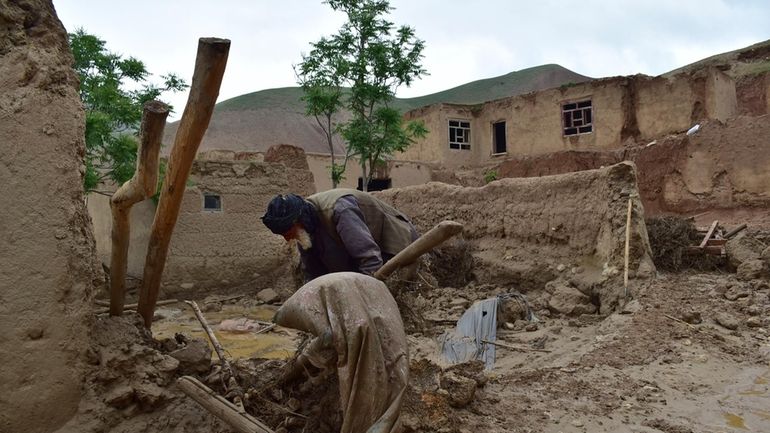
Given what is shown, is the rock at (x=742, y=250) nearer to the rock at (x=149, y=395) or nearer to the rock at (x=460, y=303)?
the rock at (x=460, y=303)

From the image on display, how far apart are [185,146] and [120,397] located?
3.39 ft

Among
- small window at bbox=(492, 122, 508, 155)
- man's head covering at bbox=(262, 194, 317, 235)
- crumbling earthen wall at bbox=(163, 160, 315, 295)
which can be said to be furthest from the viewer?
small window at bbox=(492, 122, 508, 155)

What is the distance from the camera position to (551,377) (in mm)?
3498

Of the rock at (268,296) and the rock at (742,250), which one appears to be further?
the rock at (268,296)

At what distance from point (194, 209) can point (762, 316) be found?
23.6 feet

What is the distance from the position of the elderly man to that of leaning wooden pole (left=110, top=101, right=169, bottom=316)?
83 cm

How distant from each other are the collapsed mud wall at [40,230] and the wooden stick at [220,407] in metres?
0.40

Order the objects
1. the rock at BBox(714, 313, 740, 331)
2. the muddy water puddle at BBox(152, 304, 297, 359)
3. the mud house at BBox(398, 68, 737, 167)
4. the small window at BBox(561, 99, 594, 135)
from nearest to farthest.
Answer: the rock at BBox(714, 313, 740, 331)
the muddy water puddle at BBox(152, 304, 297, 359)
the mud house at BBox(398, 68, 737, 167)
the small window at BBox(561, 99, 594, 135)

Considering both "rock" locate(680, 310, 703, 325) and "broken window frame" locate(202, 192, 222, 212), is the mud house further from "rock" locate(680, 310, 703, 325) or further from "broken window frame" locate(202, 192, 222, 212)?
"rock" locate(680, 310, 703, 325)

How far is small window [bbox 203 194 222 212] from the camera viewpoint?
8820mm

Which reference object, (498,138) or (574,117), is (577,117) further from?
(498,138)

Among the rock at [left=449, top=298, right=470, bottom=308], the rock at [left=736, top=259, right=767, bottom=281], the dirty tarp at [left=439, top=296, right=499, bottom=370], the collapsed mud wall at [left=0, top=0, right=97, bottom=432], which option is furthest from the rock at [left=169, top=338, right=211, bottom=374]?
the rock at [left=736, top=259, right=767, bottom=281]

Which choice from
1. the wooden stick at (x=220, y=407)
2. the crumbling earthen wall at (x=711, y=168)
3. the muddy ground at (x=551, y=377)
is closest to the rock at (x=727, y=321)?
the muddy ground at (x=551, y=377)

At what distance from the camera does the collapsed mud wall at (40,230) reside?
2.07 m
